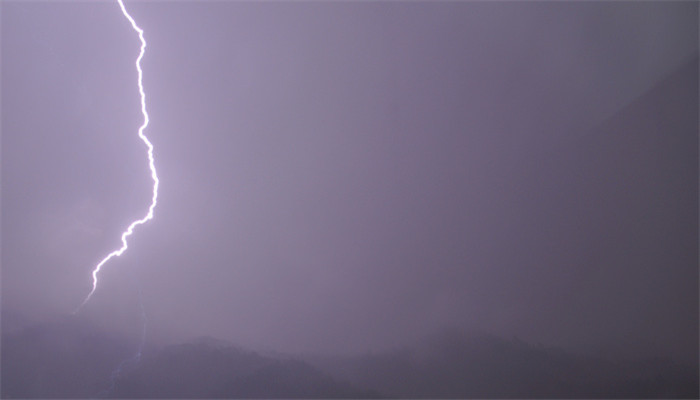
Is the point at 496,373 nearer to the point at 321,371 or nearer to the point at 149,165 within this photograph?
the point at 321,371

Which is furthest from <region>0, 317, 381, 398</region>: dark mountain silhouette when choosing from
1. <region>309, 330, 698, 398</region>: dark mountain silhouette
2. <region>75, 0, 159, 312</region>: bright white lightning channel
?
<region>75, 0, 159, 312</region>: bright white lightning channel

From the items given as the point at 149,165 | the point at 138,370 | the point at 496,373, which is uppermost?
the point at 149,165

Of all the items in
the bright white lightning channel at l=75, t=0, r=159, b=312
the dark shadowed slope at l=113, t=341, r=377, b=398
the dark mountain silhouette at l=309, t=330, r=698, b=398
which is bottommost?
the dark shadowed slope at l=113, t=341, r=377, b=398

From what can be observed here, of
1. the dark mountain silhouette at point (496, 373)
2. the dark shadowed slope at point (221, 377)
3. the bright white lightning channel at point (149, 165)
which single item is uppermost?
the bright white lightning channel at point (149, 165)

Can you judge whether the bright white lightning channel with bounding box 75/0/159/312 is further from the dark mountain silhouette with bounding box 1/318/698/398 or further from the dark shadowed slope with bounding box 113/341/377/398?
the dark shadowed slope with bounding box 113/341/377/398

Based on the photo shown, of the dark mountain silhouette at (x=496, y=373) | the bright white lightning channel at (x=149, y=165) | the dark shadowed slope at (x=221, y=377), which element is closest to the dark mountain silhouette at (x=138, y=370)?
the dark shadowed slope at (x=221, y=377)

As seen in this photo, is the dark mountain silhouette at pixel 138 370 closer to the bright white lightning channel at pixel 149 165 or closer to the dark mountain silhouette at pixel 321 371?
the dark mountain silhouette at pixel 321 371

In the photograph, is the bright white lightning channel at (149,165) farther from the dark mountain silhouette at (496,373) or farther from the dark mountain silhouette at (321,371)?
the dark mountain silhouette at (496,373)

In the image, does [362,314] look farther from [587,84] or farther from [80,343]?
[587,84]

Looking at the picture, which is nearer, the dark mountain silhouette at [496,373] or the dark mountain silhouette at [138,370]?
the dark mountain silhouette at [138,370]

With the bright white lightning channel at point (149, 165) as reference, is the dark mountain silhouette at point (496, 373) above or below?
below

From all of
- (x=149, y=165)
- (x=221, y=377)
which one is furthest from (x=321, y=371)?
(x=149, y=165)

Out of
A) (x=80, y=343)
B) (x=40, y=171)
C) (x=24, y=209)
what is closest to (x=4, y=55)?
(x=40, y=171)
